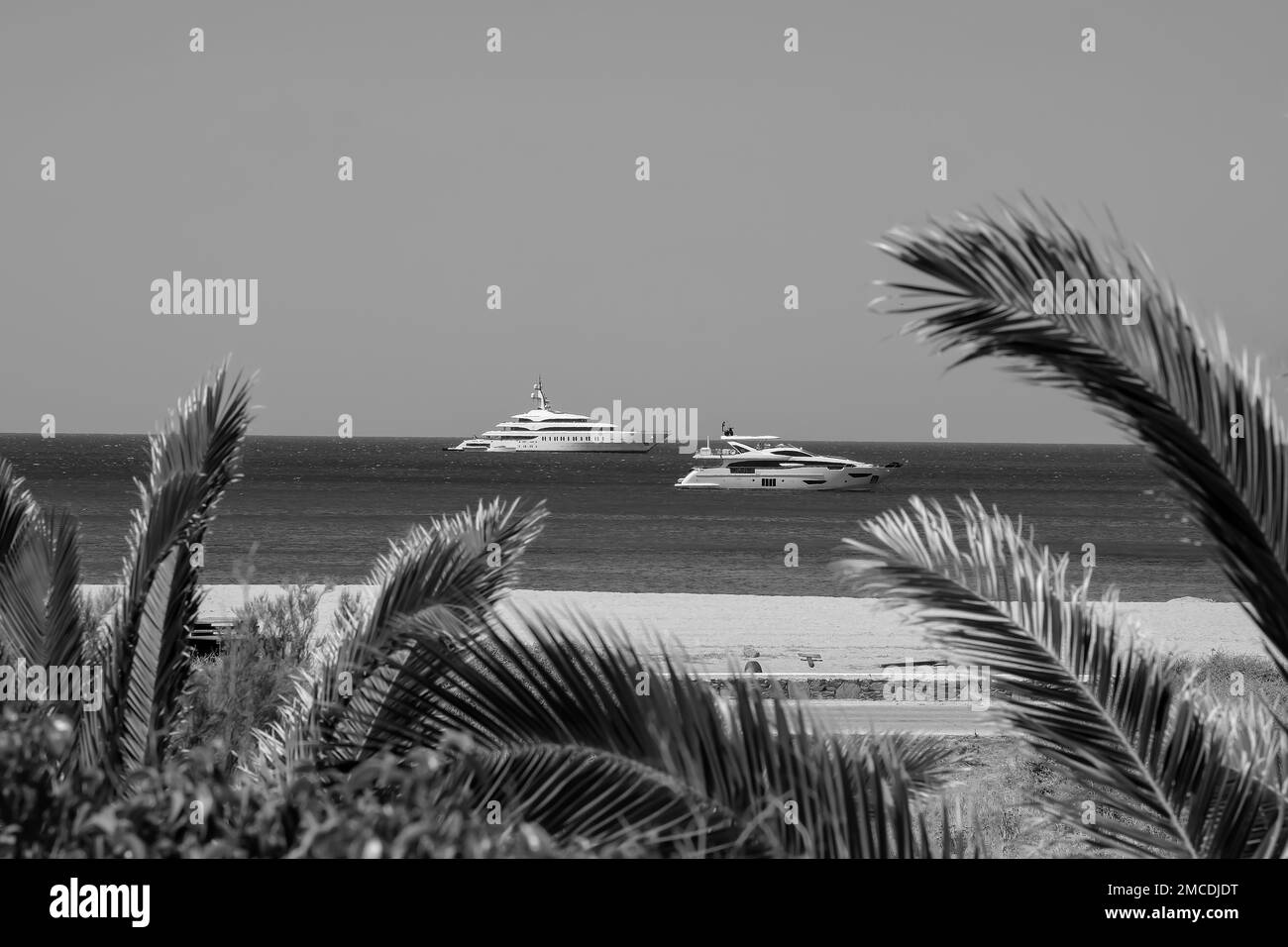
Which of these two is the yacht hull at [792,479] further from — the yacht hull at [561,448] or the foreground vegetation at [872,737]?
the foreground vegetation at [872,737]

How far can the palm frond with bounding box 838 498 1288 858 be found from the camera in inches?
125

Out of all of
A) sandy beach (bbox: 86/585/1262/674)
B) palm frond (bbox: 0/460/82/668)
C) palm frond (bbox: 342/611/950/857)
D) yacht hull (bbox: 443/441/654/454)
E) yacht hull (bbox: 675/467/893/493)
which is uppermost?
yacht hull (bbox: 443/441/654/454)

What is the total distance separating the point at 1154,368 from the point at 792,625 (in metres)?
18.3

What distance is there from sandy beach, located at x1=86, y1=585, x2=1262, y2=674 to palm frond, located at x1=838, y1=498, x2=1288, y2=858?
10159 millimetres

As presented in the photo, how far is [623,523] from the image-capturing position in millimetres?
52281

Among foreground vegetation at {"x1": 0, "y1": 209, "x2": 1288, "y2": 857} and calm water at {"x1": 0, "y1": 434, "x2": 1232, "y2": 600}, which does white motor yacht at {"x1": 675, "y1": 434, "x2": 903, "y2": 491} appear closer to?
calm water at {"x1": 0, "y1": 434, "x2": 1232, "y2": 600}

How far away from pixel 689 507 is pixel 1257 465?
59.3m

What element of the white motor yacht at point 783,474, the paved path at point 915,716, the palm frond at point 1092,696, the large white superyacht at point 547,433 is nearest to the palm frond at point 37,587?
the palm frond at point 1092,696

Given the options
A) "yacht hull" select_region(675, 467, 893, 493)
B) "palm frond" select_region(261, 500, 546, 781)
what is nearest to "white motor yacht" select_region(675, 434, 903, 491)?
"yacht hull" select_region(675, 467, 893, 493)

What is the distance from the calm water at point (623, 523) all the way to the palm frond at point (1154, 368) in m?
0.21
